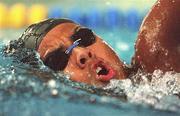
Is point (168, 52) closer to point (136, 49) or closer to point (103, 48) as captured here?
point (136, 49)

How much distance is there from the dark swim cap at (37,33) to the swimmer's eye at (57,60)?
110 millimetres

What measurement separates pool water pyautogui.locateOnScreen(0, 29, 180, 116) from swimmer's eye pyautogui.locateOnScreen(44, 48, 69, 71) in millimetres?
31

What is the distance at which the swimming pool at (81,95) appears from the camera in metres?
1.27

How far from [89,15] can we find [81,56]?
8.05ft

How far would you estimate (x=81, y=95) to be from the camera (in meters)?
1.42

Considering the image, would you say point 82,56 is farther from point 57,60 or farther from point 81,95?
point 81,95

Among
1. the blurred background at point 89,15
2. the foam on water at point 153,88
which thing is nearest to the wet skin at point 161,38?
the foam on water at point 153,88

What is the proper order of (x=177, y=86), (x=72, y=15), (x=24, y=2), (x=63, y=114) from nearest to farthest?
(x=63, y=114) → (x=177, y=86) → (x=72, y=15) → (x=24, y=2)

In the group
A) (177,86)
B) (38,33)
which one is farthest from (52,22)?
(177,86)

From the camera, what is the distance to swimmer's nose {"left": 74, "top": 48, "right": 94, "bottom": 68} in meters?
1.77

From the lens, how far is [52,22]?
1974mm

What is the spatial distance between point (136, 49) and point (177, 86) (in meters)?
0.26

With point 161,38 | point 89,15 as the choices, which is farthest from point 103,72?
point 89,15

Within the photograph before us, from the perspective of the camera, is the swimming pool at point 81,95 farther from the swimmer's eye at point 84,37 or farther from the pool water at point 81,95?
the swimmer's eye at point 84,37
